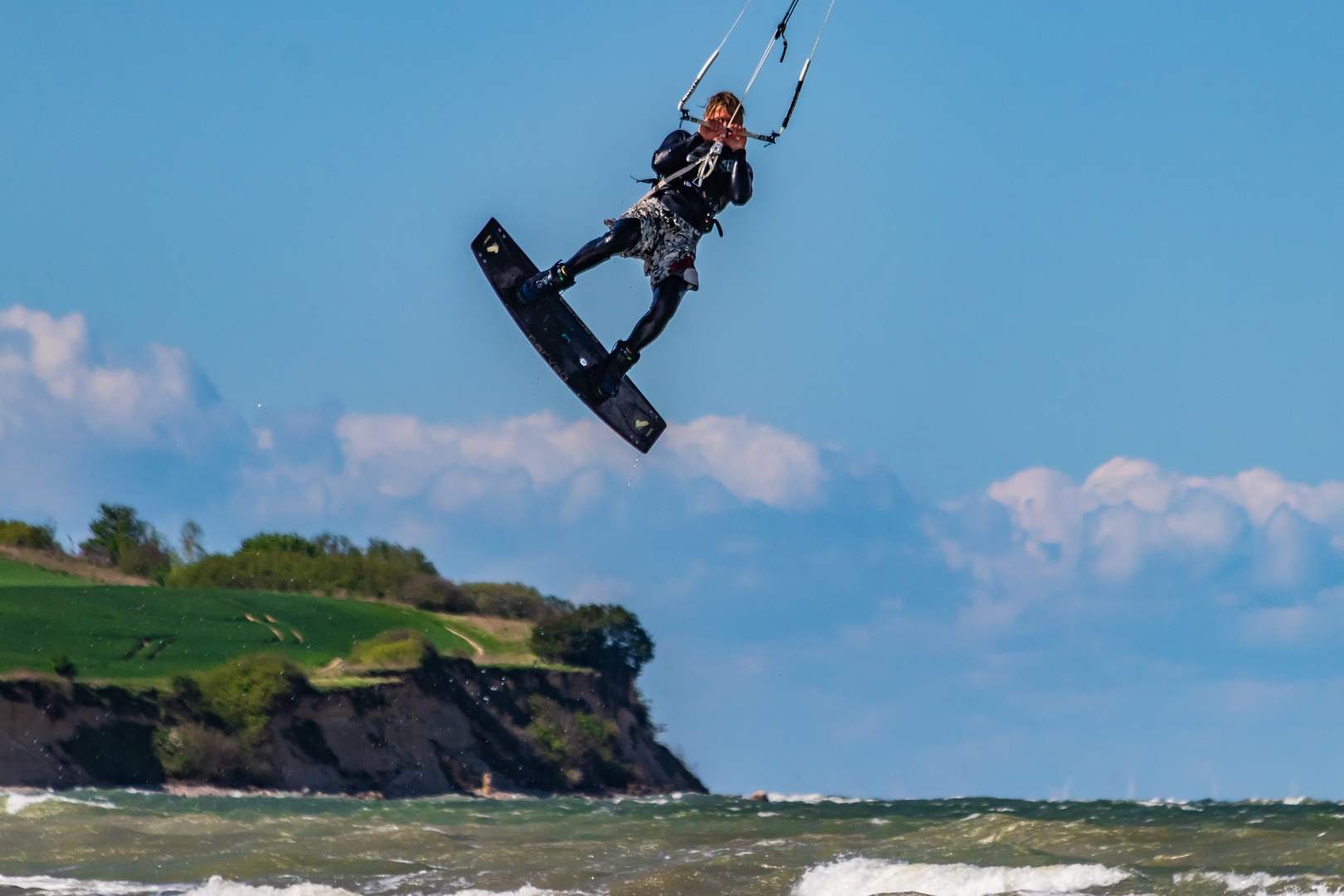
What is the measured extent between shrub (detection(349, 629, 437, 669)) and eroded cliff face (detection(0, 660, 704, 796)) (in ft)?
3.09

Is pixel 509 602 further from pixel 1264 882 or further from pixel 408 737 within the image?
pixel 1264 882

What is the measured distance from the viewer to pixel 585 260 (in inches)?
496

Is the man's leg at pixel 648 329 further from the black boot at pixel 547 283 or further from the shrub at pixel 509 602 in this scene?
the shrub at pixel 509 602

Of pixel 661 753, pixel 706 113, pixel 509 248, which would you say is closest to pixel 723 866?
pixel 509 248

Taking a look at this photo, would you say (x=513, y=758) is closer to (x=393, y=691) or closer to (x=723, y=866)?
(x=393, y=691)

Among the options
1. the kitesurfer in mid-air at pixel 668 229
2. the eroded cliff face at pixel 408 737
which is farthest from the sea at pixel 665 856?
the eroded cliff face at pixel 408 737

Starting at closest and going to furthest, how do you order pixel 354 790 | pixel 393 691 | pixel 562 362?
pixel 562 362, pixel 354 790, pixel 393 691

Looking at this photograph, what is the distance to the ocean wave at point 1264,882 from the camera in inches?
499

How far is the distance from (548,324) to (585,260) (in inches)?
53.1

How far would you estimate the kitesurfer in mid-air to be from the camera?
1221 cm

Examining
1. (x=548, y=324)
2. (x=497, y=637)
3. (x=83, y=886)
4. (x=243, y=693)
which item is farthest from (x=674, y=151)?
(x=497, y=637)

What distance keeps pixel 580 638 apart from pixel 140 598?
66.1ft

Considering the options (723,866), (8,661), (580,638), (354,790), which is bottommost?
(723,866)

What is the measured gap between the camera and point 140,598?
61.2 m
